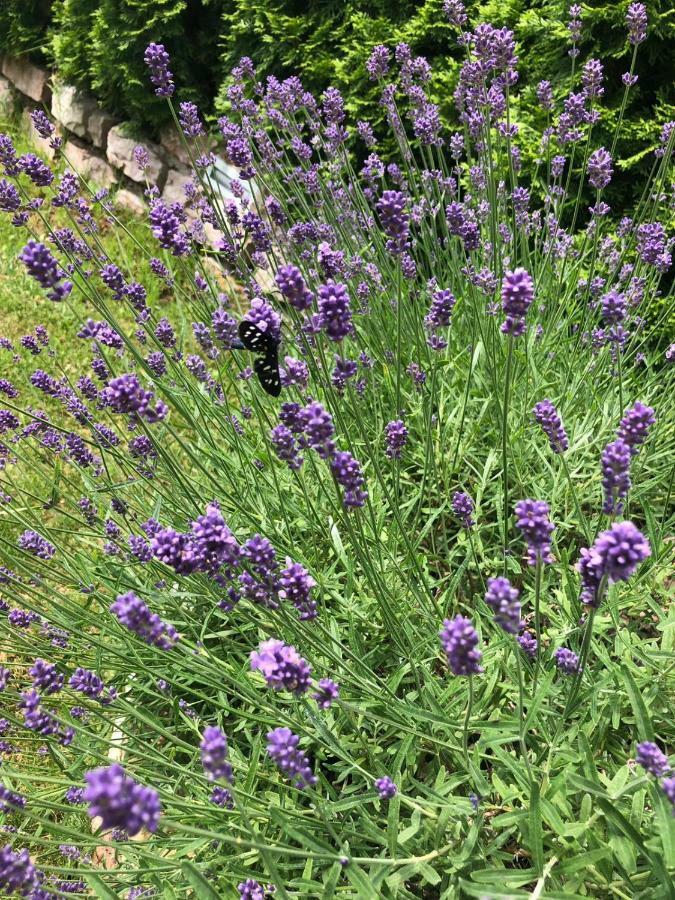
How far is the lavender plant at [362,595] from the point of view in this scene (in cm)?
163

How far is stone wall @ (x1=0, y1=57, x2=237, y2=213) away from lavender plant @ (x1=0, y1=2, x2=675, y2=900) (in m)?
3.78

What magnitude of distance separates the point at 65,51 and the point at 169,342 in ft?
23.2

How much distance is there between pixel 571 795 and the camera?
79.8 inches

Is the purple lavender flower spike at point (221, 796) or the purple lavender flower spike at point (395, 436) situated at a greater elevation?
the purple lavender flower spike at point (395, 436)

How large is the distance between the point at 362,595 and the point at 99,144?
7746 mm

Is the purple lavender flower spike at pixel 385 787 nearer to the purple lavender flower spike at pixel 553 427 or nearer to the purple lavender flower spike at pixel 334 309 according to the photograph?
the purple lavender flower spike at pixel 553 427

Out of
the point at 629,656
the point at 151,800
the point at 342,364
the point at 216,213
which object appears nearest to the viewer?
the point at 151,800

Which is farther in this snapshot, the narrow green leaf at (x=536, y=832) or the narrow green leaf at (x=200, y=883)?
the narrow green leaf at (x=536, y=832)

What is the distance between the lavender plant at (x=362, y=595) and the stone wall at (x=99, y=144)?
12.4ft

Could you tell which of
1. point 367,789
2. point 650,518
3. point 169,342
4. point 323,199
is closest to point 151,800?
point 367,789

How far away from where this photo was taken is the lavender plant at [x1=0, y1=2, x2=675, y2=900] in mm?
1626

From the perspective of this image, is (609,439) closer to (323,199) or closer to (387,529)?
(387,529)

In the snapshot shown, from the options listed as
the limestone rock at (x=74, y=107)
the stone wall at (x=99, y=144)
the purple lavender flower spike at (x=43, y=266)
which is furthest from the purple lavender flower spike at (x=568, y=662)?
the limestone rock at (x=74, y=107)

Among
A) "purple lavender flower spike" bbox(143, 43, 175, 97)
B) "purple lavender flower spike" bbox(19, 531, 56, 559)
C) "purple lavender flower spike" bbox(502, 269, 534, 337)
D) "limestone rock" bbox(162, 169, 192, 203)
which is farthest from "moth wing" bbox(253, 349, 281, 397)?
"limestone rock" bbox(162, 169, 192, 203)
